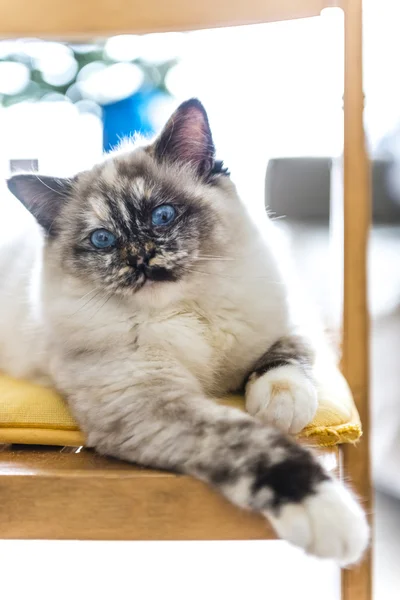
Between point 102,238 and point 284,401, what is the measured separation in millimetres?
418

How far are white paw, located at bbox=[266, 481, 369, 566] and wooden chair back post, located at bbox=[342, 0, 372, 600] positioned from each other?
50 centimetres

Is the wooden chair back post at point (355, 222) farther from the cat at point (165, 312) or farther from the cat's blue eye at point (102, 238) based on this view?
the cat's blue eye at point (102, 238)

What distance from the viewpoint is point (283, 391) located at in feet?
2.97

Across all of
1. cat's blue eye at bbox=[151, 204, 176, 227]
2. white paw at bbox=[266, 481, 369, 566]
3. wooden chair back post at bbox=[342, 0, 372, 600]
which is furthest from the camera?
wooden chair back post at bbox=[342, 0, 372, 600]

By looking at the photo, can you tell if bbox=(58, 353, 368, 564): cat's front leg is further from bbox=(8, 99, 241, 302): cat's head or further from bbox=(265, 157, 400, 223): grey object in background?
bbox=(265, 157, 400, 223): grey object in background

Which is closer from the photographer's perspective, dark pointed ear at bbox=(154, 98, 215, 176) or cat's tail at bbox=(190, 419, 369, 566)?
cat's tail at bbox=(190, 419, 369, 566)

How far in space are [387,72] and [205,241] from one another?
1.09 meters

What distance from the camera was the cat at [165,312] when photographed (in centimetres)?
83

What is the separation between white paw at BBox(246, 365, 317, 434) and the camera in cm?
88

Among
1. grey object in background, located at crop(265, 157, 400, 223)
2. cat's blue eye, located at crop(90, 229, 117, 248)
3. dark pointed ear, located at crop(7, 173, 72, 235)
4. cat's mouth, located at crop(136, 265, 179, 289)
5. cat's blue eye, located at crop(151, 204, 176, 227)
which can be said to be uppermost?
grey object in background, located at crop(265, 157, 400, 223)

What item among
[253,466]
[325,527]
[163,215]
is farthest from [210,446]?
[163,215]

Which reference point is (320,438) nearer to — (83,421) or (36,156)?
(83,421)

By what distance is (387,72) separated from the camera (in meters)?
1.75

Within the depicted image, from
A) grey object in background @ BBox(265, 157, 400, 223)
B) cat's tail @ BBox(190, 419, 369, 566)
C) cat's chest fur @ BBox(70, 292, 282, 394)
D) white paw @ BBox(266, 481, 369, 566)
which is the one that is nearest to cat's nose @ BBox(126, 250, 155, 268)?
cat's chest fur @ BBox(70, 292, 282, 394)
